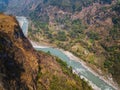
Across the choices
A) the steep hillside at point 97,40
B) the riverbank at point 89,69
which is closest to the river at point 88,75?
the riverbank at point 89,69

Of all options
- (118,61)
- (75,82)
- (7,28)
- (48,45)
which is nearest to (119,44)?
(118,61)

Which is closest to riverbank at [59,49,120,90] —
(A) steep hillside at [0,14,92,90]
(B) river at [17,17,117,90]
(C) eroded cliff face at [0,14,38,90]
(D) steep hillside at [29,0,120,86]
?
(B) river at [17,17,117,90]

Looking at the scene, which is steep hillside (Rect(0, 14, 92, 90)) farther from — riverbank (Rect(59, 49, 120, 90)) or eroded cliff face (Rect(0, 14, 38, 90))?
riverbank (Rect(59, 49, 120, 90))

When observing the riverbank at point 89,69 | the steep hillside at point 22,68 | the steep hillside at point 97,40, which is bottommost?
the riverbank at point 89,69

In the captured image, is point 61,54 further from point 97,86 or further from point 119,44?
point 97,86

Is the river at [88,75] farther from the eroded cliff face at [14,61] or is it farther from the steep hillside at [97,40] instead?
the eroded cliff face at [14,61]

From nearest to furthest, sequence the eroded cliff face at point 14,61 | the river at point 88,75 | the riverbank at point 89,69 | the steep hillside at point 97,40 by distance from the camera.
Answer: the eroded cliff face at point 14,61, the river at point 88,75, the riverbank at point 89,69, the steep hillside at point 97,40

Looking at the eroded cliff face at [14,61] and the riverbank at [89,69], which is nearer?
the eroded cliff face at [14,61]
